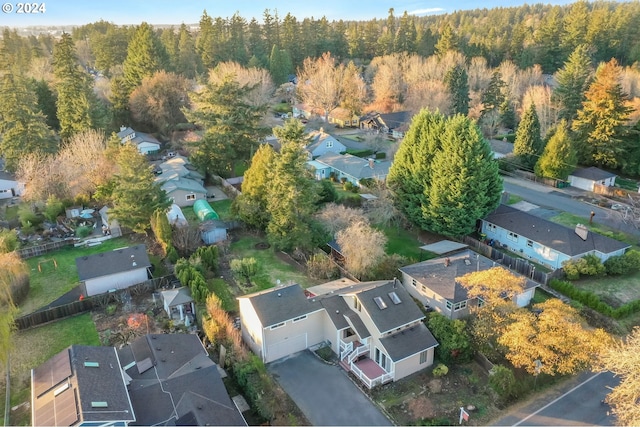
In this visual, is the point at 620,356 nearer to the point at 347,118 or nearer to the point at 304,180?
the point at 304,180

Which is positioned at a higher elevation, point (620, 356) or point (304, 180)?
point (304, 180)

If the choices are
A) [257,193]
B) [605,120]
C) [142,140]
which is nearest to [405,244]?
[257,193]

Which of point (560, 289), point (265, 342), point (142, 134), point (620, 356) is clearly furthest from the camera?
point (142, 134)

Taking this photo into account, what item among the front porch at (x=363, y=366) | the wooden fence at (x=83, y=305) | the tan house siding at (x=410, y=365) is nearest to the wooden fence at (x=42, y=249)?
the wooden fence at (x=83, y=305)

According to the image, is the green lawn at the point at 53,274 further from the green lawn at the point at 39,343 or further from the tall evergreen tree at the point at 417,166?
the tall evergreen tree at the point at 417,166

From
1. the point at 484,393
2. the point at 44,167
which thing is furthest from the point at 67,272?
the point at 484,393

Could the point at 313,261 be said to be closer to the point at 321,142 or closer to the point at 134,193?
the point at 134,193

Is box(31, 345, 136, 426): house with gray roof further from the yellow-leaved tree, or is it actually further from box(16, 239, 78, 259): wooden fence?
box(16, 239, 78, 259): wooden fence
